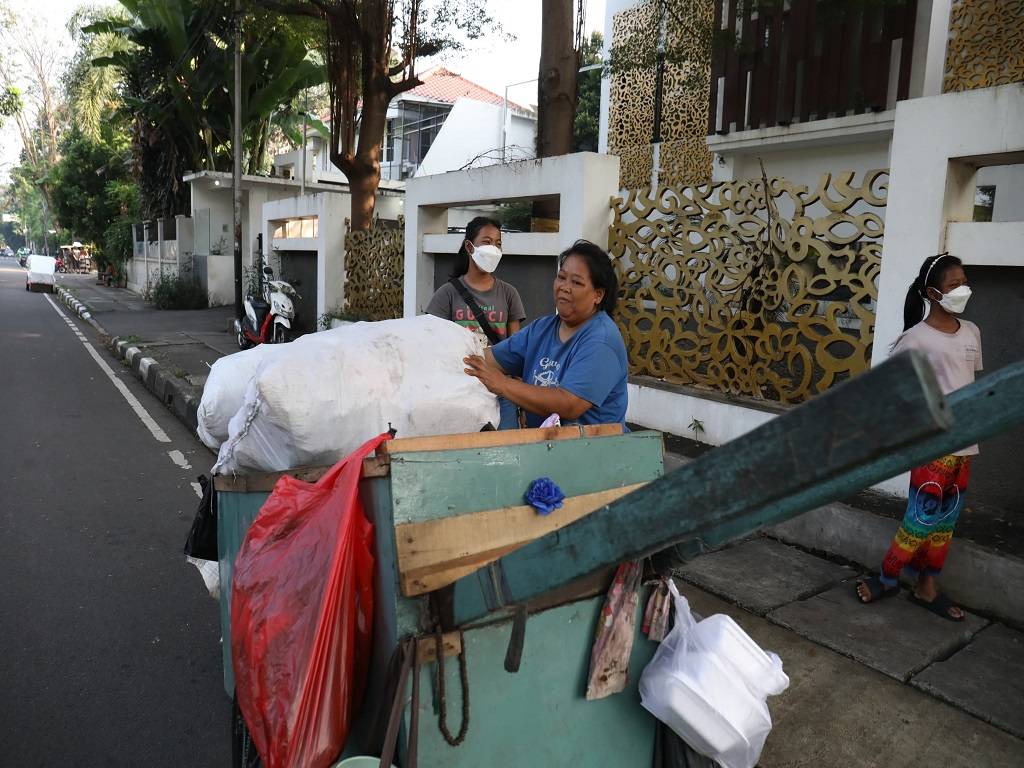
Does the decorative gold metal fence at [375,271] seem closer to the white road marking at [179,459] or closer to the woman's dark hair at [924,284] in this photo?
the white road marking at [179,459]

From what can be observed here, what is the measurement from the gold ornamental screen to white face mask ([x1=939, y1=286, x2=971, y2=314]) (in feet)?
14.7

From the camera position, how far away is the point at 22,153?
5025 cm

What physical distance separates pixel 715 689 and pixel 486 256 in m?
2.40

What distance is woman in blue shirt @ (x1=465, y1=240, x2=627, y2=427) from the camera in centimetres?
222

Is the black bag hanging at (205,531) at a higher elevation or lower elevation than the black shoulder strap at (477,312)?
lower

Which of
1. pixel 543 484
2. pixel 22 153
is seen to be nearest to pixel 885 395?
pixel 543 484

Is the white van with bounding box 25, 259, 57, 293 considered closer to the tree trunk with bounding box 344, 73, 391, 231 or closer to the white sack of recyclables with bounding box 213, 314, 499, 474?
the tree trunk with bounding box 344, 73, 391, 231

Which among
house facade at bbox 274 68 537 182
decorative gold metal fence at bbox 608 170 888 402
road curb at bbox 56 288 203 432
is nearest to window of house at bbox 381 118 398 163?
house facade at bbox 274 68 537 182

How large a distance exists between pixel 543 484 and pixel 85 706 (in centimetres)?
208

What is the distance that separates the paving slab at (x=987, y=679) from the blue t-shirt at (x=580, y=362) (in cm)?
160

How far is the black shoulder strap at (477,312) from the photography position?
3.66m

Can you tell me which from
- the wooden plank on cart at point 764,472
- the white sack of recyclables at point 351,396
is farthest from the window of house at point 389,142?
the wooden plank on cart at point 764,472

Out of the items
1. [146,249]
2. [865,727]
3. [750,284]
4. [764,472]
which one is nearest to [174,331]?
[146,249]

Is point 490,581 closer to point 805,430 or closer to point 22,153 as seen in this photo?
point 805,430
